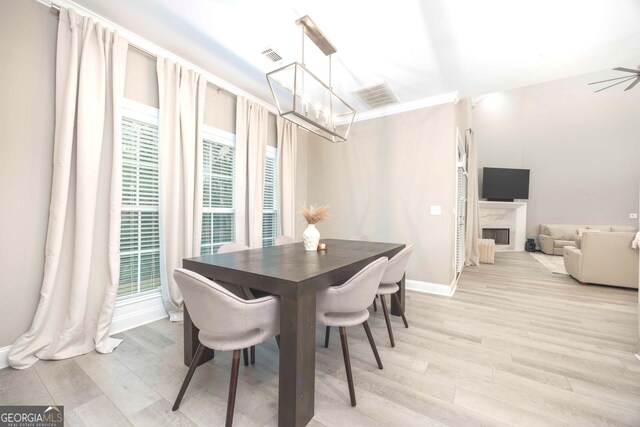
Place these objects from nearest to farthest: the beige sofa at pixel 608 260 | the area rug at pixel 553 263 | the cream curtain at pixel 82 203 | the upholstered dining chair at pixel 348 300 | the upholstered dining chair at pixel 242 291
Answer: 1. the upholstered dining chair at pixel 348 300
2. the upholstered dining chair at pixel 242 291
3. the cream curtain at pixel 82 203
4. the beige sofa at pixel 608 260
5. the area rug at pixel 553 263

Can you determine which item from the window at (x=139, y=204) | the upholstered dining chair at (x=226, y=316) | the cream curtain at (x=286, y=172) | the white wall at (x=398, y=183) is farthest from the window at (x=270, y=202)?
the upholstered dining chair at (x=226, y=316)

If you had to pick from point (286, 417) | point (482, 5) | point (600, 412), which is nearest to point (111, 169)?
point (286, 417)

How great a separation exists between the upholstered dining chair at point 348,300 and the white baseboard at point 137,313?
1.91m

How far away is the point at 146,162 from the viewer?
2451 millimetres

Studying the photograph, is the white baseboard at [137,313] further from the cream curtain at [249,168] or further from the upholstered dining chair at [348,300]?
the upholstered dining chair at [348,300]

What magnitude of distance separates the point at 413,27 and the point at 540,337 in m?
2.95

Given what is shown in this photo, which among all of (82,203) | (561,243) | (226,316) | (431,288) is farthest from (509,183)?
(82,203)

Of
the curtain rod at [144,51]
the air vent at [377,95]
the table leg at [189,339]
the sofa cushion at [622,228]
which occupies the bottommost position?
the table leg at [189,339]

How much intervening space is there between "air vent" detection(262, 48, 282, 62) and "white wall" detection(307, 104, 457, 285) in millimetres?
1861

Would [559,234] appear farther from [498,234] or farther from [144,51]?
[144,51]

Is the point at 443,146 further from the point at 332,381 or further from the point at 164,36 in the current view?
the point at 164,36

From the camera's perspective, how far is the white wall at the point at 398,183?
3387 millimetres

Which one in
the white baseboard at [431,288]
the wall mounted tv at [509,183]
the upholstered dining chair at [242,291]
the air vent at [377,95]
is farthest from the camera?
the wall mounted tv at [509,183]

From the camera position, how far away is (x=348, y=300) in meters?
1.50
